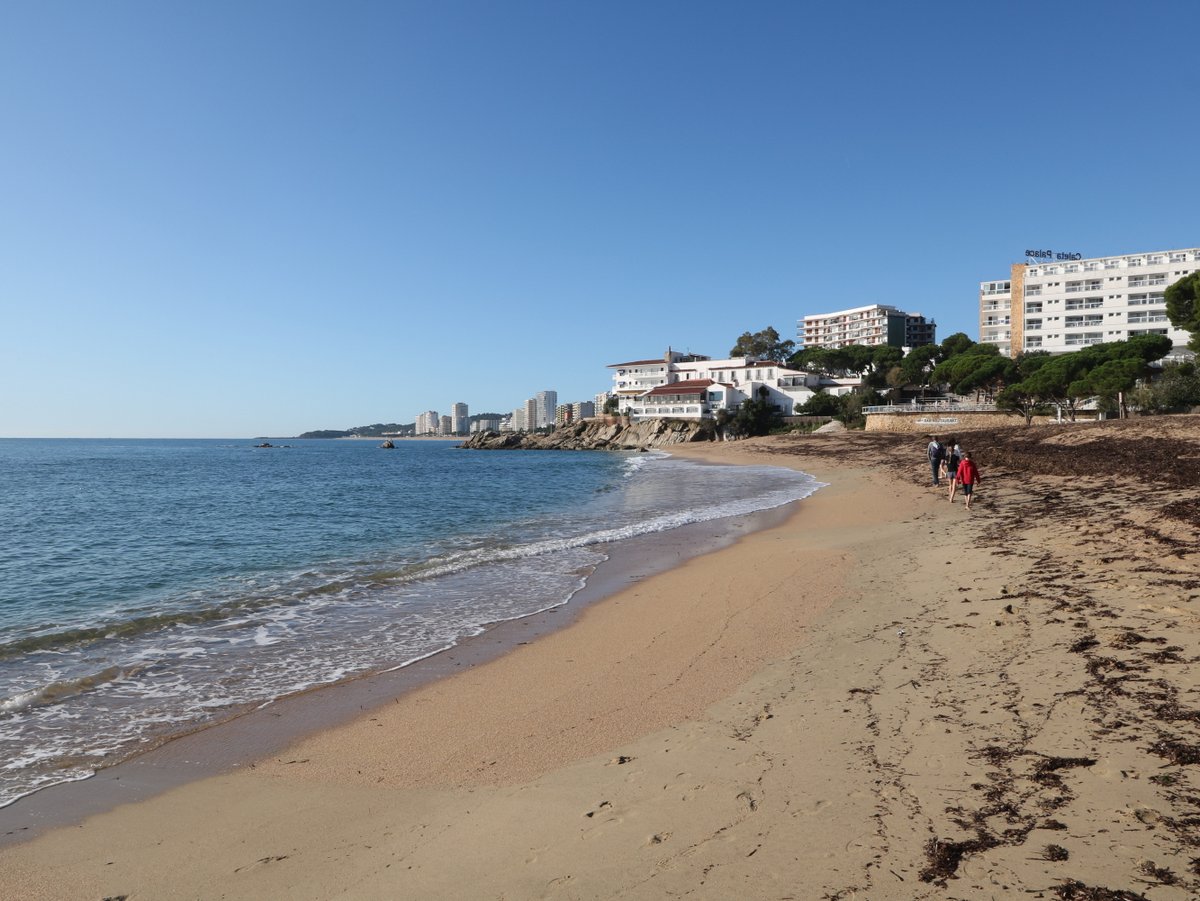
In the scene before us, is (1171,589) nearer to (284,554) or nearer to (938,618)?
(938,618)

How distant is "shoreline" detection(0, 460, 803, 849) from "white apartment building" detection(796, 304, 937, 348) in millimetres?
135575

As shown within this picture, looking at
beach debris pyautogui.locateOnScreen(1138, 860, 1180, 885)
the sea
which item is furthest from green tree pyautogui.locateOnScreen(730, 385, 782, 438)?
beach debris pyautogui.locateOnScreen(1138, 860, 1180, 885)

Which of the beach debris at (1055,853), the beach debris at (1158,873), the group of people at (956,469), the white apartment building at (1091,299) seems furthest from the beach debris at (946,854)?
the white apartment building at (1091,299)

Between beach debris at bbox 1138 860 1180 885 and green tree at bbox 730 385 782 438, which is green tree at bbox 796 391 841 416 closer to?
green tree at bbox 730 385 782 438

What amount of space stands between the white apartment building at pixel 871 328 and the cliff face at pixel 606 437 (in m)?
51.1

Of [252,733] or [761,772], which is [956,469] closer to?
[761,772]

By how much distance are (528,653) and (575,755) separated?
3.45m

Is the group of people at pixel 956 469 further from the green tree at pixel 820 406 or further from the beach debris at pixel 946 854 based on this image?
the green tree at pixel 820 406

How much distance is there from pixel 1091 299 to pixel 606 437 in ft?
219

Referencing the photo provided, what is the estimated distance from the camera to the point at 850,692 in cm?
651

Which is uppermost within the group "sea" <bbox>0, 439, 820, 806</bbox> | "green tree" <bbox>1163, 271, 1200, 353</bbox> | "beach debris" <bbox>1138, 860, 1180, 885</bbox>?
"green tree" <bbox>1163, 271, 1200, 353</bbox>

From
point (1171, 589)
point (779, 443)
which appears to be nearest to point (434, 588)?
point (1171, 589)

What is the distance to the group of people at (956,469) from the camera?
19.0m

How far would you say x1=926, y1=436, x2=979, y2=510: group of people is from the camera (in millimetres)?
19047
